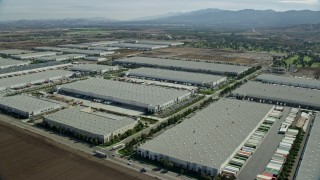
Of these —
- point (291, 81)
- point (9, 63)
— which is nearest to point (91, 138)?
point (291, 81)

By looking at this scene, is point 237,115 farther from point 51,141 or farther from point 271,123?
point 51,141

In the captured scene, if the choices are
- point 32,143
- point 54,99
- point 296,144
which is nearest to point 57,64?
point 54,99

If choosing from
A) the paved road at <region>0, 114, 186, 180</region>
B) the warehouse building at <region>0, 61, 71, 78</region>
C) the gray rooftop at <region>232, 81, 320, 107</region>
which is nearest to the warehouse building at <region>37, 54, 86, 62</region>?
the warehouse building at <region>0, 61, 71, 78</region>

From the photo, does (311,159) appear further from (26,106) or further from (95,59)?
(95,59)

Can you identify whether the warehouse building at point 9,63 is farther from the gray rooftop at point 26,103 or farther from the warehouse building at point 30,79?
the gray rooftop at point 26,103

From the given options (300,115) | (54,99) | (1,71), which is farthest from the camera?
(1,71)

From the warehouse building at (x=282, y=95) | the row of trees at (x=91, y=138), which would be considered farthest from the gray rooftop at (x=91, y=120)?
the warehouse building at (x=282, y=95)

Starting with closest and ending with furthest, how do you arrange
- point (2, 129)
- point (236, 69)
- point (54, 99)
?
point (2, 129)
point (54, 99)
point (236, 69)
